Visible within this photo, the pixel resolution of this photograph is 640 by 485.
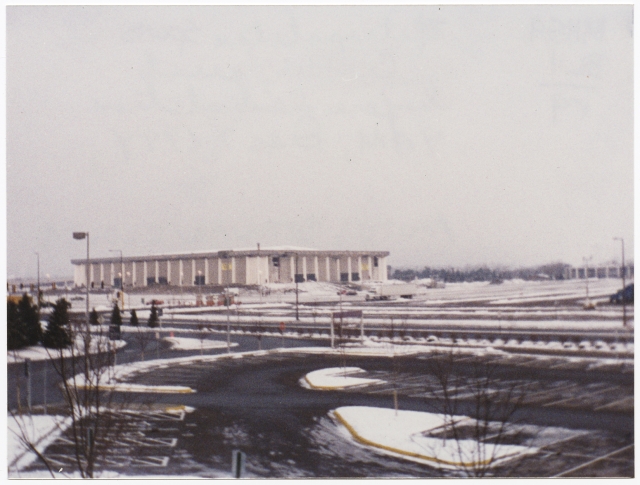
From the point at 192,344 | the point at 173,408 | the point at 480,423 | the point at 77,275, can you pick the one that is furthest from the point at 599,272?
the point at 192,344

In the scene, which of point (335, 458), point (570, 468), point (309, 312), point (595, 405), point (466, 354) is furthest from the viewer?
point (309, 312)

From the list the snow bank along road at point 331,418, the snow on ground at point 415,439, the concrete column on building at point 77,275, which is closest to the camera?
the snow on ground at point 415,439

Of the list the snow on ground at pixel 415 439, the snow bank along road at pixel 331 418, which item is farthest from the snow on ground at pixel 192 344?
the snow on ground at pixel 415 439

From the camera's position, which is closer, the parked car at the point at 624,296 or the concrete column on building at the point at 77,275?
the parked car at the point at 624,296

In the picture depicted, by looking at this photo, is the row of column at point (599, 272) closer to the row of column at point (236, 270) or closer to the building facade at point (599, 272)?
the building facade at point (599, 272)

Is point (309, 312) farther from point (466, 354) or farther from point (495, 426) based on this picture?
point (495, 426)

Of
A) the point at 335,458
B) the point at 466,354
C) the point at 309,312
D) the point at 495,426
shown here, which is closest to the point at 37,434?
the point at 335,458
